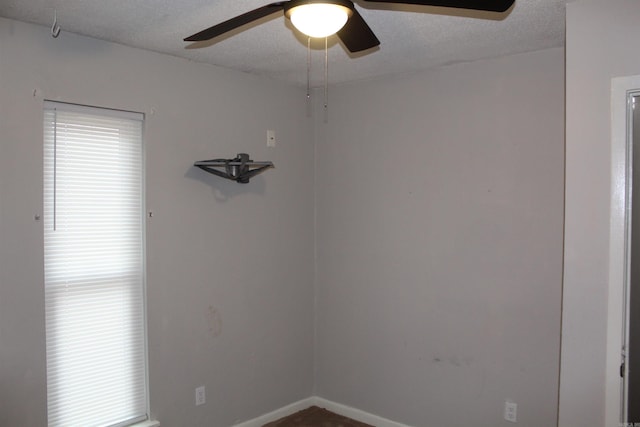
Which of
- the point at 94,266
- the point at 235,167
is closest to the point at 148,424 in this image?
the point at 94,266

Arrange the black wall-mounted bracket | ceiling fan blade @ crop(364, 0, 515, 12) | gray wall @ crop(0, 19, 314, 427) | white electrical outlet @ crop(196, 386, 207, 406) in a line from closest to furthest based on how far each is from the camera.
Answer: ceiling fan blade @ crop(364, 0, 515, 12)
gray wall @ crop(0, 19, 314, 427)
the black wall-mounted bracket
white electrical outlet @ crop(196, 386, 207, 406)

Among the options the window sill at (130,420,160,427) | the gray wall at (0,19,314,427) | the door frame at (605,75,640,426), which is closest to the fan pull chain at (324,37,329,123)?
the gray wall at (0,19,314,427)

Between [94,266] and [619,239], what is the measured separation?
252 cm

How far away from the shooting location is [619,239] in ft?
6.77

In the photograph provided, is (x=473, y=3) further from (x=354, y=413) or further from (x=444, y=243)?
(x=354, y=413)

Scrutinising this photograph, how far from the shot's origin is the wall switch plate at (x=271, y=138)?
3528mm

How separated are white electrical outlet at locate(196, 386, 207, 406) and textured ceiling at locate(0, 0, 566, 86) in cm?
203

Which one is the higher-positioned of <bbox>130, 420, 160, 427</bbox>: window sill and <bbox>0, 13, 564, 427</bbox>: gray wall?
<bbox>0, 13, 564, 427</bbox>: gray wall

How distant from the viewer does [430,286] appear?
3260 mm

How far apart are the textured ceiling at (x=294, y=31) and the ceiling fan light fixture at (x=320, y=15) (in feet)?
1.00

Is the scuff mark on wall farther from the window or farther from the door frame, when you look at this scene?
the door frame

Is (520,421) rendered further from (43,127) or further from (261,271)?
(43,127)

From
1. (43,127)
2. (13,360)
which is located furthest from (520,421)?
(43,127)

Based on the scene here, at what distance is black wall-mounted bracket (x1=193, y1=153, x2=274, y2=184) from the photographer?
302 centimetres
